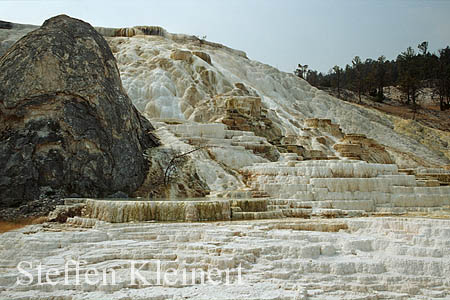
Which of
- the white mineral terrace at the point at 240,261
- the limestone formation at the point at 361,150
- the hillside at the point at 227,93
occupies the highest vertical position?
the hillside at the point at 227,93

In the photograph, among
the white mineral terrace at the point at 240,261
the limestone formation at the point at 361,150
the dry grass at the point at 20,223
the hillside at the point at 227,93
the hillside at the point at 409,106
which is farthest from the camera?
the hillside at the point at 409,106

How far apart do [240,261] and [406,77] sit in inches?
1655

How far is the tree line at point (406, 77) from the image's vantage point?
44.8 m

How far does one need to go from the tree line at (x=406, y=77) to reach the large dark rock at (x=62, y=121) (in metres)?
34.8

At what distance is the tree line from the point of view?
44812 mm

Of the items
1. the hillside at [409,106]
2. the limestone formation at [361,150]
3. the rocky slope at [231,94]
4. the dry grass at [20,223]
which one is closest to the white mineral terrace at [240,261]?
the dry grass at [20,223]

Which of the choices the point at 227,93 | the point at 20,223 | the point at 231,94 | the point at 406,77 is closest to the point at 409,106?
the point at 406,77

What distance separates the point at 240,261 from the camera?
23.4 feet

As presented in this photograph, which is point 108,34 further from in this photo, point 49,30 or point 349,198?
point 349,198

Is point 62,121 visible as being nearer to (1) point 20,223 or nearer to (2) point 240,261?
Result: (1) point 20,223

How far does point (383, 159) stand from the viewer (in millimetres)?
25672

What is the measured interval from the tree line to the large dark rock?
34782 millimetres

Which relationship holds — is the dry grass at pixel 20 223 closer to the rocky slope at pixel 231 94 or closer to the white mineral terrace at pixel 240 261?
the white mineral terrace at pixel 240 261

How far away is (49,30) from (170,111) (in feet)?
40.7
